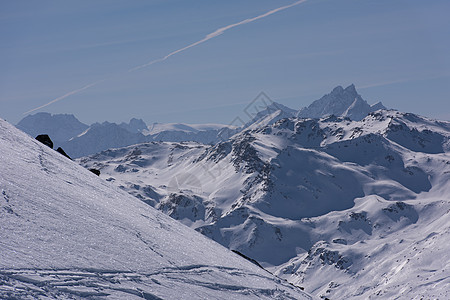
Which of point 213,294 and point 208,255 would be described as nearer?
point 213,294

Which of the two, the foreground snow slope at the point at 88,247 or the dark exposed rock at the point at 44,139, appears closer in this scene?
the foreground snow slope at the point at 88,247

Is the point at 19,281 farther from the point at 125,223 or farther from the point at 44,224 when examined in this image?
the point at 125,223

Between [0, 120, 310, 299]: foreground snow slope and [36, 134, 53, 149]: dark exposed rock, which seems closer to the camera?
[0, 120, 310, 299]: foreground snow slope

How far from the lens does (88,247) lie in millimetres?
14477

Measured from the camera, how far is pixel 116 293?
13.4 m

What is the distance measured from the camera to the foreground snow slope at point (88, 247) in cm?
1273

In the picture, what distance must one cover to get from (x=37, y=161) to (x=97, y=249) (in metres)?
5.99

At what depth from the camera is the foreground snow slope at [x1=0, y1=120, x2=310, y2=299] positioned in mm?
12727

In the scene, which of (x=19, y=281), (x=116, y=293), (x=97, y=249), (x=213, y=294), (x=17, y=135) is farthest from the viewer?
(x=17, y=135)

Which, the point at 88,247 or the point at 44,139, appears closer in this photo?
the point at 88,247

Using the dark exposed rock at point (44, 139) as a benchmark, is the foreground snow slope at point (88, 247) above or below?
below

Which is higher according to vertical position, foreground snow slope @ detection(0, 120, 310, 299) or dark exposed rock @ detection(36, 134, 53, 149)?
dark exposed rock @ detection(36, 134, 53, 149)

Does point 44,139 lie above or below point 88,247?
above

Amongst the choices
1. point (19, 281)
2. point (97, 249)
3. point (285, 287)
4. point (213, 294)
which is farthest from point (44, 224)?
point (285, 287)
